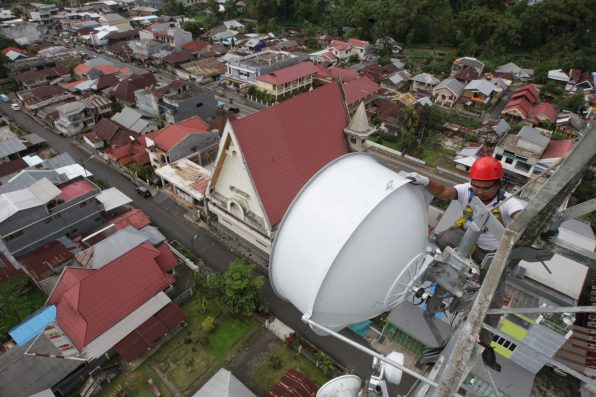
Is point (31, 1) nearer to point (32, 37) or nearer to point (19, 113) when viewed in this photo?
point (32, 37)

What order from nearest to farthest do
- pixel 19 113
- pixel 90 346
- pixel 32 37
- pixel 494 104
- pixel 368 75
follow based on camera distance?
pixel 90 346, pixel 19 113, pixel 494 104, pixel 368 75, pixel 32 37

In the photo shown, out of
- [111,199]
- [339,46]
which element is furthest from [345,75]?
[111,199]

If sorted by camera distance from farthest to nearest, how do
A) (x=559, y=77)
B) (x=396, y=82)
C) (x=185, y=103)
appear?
(x=559, y=77), (x=396, y=82), (x=185, y=103)

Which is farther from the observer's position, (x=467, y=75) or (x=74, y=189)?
(x=467, y=75)

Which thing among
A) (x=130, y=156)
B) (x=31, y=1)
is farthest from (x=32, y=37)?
(x=130, y=156)

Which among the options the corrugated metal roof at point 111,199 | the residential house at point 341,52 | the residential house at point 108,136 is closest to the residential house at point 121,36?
the residential house at point 341,52

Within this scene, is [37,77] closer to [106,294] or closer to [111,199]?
A: [111,199]
